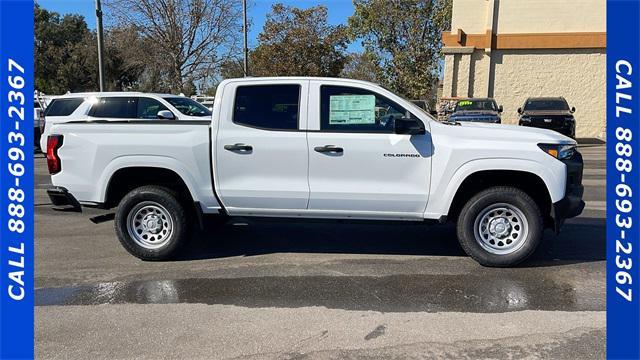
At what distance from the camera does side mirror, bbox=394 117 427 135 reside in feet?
16.7

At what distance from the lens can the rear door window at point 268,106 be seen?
5.39 metres

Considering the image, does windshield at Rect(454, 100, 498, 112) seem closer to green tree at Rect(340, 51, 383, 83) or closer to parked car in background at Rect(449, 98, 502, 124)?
parked car in background at Rect(449, 98, 502, 124)

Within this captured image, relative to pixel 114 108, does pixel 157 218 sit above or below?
below

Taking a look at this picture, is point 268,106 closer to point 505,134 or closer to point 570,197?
point 505,134

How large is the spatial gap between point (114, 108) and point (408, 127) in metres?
9.14

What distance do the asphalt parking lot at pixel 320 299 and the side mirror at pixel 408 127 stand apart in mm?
1397

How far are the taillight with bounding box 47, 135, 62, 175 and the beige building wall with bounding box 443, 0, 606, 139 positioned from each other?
20.8m

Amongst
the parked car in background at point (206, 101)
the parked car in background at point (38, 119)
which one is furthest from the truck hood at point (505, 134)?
the parked car in background at point (206, 101)

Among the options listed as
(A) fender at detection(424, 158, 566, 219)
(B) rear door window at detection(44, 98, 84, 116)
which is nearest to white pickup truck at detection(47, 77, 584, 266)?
(A) fender at detection(424, 158, 566, 219)

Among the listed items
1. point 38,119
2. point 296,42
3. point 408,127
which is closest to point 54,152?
point 408,127

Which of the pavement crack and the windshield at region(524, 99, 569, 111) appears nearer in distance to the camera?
the pavement crack

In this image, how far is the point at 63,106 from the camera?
43.6 feet

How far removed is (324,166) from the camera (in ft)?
17.3

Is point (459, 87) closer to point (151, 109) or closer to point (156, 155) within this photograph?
point (151, 109)
